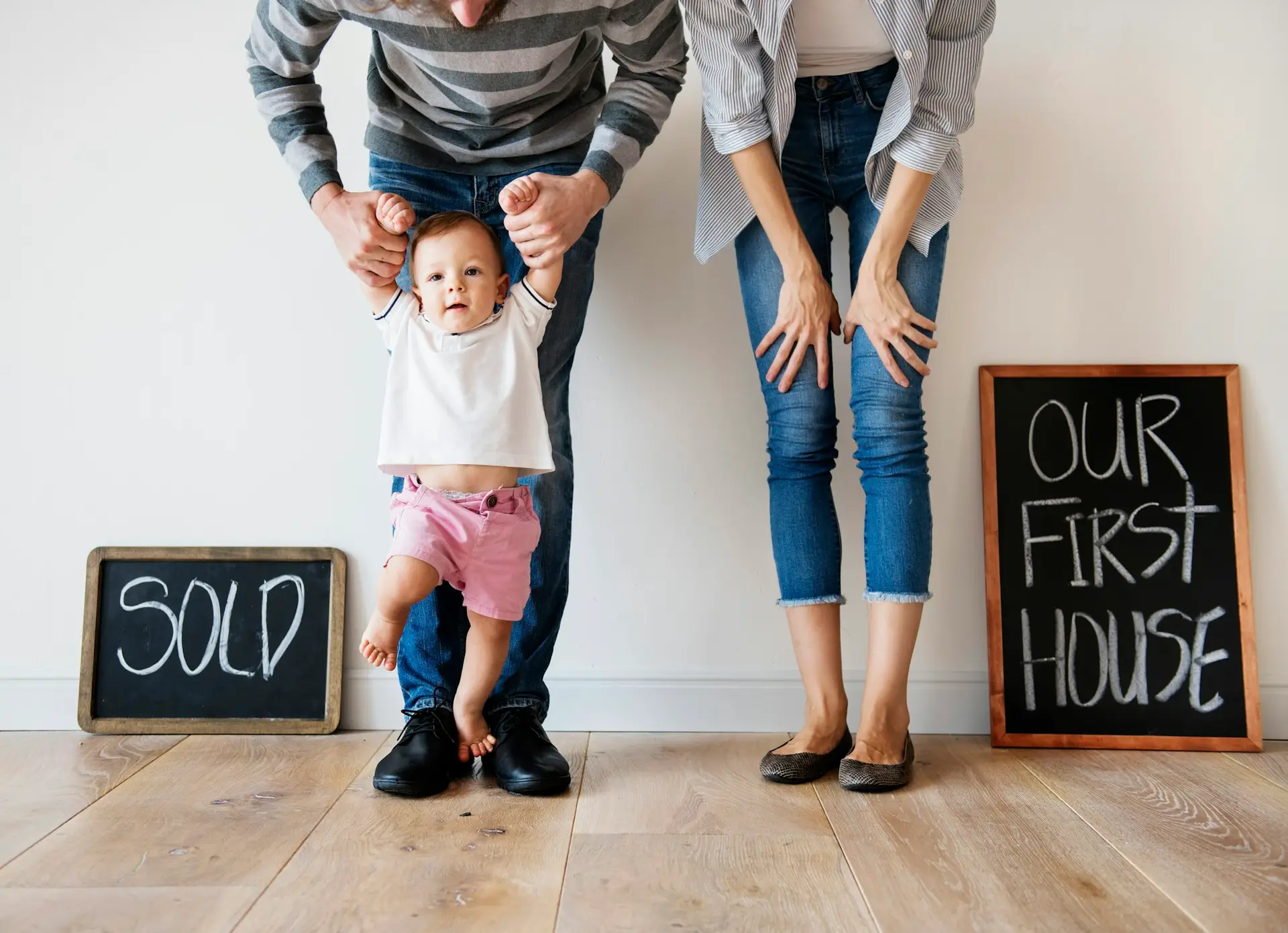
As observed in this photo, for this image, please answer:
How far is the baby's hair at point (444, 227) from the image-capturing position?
1314mm

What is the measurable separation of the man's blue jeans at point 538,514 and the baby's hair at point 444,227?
59 mm

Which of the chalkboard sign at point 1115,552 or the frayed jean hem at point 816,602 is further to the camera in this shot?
the chalkboard sign at point 1115,552

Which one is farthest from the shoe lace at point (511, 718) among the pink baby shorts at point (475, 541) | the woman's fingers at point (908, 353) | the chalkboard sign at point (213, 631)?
the woman's fingers at point (908, 353)

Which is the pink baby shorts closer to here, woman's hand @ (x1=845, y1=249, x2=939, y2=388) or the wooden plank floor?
the wooden plank floor

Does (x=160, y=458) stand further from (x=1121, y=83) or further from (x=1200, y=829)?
(x=1121, y=83)

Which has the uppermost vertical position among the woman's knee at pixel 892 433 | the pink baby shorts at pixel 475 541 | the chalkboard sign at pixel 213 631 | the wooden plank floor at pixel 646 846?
the woman's knee at pixel 892 433

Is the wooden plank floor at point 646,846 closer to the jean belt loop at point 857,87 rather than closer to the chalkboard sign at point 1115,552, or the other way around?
the chalkboard sign at point 1115,552

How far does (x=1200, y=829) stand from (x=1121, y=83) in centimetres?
120

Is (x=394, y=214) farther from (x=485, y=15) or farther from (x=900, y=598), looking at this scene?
(x=900, y=598)

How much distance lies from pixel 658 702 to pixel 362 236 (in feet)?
2.88

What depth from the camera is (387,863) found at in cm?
104

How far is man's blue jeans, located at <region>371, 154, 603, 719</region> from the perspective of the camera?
4.62 ft

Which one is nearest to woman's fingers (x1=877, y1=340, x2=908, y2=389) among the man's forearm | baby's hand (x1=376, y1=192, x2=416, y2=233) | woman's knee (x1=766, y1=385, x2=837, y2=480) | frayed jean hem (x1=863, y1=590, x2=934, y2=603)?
woman's knee (x1=766, y1=385, x2=837, y2=480)

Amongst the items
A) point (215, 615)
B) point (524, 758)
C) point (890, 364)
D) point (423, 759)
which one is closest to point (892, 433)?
point (890, 364)
